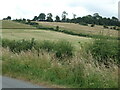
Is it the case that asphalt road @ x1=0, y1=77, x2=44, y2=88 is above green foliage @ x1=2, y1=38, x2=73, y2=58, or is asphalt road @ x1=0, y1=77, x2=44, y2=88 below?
below

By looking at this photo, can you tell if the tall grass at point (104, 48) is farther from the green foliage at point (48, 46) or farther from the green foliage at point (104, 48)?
the green foliage at point (48, 46)

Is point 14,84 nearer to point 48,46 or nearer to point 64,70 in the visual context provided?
point 64,70

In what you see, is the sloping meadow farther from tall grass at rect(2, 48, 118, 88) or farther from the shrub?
the shrub

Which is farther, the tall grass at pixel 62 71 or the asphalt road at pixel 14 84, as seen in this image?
the tall grass at pixel 62 71

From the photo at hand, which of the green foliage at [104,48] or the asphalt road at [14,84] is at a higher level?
the green foliage at [104,48]

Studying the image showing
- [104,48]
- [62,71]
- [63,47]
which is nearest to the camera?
[62,71]


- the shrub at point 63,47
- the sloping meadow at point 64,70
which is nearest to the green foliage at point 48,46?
the shrub at point 63,47

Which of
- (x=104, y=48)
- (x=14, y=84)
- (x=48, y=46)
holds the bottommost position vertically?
(x=14, y=84)

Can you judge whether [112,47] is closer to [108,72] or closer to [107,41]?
[107,41]

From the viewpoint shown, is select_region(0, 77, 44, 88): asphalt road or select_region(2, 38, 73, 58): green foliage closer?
select_region(0, 77, 44, 88): asphalt road

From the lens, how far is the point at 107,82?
37.7ft

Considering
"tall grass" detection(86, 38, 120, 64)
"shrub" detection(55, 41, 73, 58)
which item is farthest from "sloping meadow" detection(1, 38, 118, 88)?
"shrub" detection(55, 41, 73, 58)

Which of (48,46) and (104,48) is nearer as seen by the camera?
(104,48)

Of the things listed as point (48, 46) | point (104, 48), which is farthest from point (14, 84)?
point (48, 46)
